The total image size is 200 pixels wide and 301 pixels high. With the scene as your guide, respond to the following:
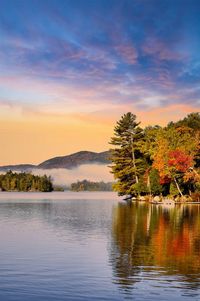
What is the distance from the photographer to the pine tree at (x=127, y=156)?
311 feet

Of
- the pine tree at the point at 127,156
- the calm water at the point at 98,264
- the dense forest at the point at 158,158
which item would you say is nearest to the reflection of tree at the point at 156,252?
the calm water at the point at 98,264

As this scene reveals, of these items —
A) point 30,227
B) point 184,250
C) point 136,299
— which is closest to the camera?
point 136,299

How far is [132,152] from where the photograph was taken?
318ft

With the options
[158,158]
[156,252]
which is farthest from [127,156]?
[156,252]

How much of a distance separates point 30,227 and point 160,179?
48706 mm

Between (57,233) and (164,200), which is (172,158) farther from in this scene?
(57,233)

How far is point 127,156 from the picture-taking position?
99.6 m

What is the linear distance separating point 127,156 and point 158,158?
2595 cm

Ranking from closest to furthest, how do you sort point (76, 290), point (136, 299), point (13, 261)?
point (136, 299) < point (76, 290) < point (13, 261)

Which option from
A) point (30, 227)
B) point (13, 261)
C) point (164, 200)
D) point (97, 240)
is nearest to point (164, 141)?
point (164, 200)

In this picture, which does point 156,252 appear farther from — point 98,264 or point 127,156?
point 127,156

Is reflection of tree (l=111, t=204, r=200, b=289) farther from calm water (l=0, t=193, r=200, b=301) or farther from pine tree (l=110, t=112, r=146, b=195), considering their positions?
pine tree (l=110, t=112, r=146, b=195)

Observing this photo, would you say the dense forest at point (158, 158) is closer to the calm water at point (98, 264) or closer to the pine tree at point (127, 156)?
the pine tree at point (127, 156)

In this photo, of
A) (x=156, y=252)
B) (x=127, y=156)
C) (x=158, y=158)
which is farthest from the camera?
(x=127, y=156)
